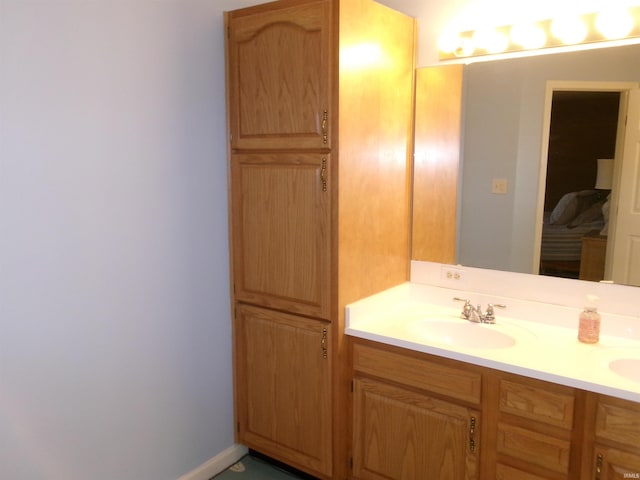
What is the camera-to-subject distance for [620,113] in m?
1.92

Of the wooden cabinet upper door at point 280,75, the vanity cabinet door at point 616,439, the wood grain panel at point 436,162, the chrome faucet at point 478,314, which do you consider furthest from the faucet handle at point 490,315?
the wooden cabinet upper door at point 280,75

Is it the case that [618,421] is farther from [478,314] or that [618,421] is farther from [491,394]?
[478,314]

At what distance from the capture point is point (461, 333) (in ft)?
7.07

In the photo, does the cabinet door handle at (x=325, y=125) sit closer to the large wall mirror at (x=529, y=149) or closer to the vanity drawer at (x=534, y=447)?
the large wall mirror at (x=529, y=149)

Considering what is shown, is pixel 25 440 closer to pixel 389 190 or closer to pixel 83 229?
pixel 83 229

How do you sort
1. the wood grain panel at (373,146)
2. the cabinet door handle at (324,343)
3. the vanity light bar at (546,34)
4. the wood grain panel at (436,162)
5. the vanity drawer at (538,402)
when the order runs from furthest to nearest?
the wood grain panel at (436,162) → the cabinet door handle at (324,343) → the wood grain panel at (373,146) → the vanity light bar at (546,34) → the vanity drawer at (538,402)

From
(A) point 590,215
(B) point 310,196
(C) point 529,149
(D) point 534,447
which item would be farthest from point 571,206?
(B) point 310,196

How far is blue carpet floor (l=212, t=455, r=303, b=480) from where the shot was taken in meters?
2.37

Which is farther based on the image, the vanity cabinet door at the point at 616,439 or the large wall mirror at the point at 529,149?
the large wall mirror at the point at 529,149

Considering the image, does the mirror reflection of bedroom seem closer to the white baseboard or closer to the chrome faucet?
→ the chrome faucet

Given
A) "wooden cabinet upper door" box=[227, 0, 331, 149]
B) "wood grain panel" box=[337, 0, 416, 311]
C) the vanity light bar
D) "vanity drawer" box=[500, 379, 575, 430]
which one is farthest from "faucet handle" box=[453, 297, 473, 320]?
the vanity light bar

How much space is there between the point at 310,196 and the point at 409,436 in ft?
3.27

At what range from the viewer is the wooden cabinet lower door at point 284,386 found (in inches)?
84.4

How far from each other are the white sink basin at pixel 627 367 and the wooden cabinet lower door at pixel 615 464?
30 centimetres
